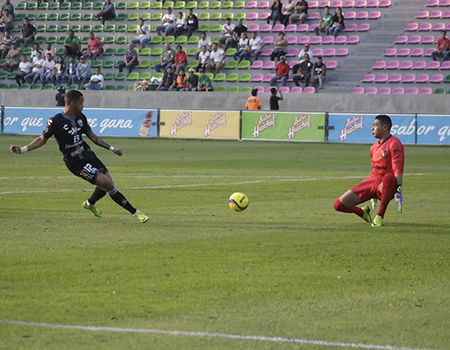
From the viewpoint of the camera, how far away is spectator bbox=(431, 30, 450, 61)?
123ft

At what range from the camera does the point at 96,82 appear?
41781 mm

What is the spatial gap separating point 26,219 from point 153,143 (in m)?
20.7

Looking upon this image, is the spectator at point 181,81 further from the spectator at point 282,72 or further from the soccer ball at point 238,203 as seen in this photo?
the soccer ball at point 238,203

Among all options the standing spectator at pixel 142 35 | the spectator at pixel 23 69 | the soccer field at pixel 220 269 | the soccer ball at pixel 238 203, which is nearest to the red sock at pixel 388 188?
the soccer field at pixel 220 269

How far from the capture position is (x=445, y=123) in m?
32.2

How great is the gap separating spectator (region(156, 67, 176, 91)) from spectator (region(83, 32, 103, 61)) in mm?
5371

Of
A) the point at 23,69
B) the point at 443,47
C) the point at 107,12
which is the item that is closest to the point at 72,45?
the point at 23,69

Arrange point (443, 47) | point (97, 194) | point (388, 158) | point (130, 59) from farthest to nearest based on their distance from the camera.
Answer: point (130, 59) → point (443, 47) → point (97, 194) → point (388, 158)

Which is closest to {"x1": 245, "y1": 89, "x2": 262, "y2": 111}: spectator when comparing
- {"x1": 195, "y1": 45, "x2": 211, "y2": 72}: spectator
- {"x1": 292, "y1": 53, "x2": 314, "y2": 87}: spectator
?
{"x1": 292, "y1": 53, "x2": 314, "y2": 87}: spectator

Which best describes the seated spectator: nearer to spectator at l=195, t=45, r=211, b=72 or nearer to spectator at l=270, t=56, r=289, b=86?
spectator at l=195, t=45, r=211, b=72

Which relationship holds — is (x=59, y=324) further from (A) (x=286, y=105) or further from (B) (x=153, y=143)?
(A) (x=286, y=105)

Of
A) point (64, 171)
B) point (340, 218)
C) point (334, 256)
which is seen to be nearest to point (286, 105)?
point (64, 171)

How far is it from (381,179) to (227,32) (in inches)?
1179

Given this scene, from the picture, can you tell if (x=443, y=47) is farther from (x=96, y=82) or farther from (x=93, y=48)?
(x=93, y=48)
